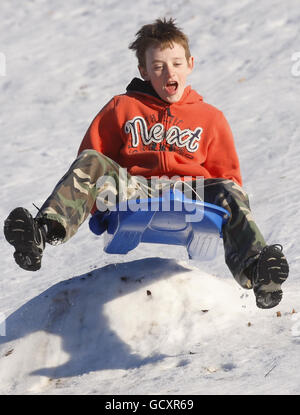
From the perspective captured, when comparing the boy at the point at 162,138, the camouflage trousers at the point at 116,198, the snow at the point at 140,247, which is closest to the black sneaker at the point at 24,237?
the camouflage trousers at the point at 116,198

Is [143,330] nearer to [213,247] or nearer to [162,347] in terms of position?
[162,347]

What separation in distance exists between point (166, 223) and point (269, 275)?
0.64 meters

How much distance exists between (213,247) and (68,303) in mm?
805

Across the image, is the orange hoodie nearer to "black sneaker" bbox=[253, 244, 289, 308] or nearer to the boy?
the boy

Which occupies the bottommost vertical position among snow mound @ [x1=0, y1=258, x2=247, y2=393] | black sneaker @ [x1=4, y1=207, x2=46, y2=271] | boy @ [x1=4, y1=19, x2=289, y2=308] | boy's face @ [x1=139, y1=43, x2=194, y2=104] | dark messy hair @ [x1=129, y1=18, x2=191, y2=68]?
snow mound @ [x1=0, y1=258, x2=247, y2=393]

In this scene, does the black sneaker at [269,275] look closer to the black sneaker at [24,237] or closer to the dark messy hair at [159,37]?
the black sneaker at [24,237]

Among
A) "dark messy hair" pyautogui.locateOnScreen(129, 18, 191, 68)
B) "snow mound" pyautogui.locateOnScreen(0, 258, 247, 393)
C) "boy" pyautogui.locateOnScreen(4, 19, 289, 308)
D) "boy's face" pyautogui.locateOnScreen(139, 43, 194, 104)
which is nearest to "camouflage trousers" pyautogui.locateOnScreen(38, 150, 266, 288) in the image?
"boy" pyautogui.locateOnScreen(4, 19, 289, 308)

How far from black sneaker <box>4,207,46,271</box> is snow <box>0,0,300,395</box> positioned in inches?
25.0

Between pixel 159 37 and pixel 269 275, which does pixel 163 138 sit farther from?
pixel 269 275

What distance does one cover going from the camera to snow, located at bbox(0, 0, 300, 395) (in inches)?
149

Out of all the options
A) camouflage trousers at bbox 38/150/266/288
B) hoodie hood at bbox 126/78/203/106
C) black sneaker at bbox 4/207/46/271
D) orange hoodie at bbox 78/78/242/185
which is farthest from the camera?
hoodie hood at bbox 126/78/203/106

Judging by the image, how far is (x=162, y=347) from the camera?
3.93 metres
